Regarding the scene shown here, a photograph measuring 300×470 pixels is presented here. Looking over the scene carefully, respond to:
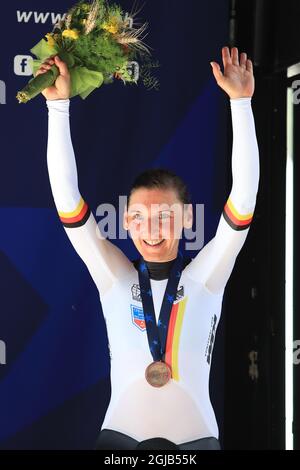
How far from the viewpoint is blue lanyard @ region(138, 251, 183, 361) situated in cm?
290

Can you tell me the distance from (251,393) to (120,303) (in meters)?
1.12

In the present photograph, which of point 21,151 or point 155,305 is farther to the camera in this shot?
point 21,151

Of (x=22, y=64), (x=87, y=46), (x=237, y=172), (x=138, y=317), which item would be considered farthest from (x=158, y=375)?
(x=22, y=64)

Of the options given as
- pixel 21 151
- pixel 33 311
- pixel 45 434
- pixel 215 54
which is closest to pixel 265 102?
pixel 215 54

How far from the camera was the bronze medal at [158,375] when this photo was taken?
2.88 meters

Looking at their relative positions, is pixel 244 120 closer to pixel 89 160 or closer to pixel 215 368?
pixel 89 160

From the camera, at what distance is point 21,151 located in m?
3.54

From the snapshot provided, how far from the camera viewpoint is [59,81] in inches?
111

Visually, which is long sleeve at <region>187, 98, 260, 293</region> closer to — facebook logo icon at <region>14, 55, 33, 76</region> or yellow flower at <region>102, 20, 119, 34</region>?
yellow flower at <region>102, 20, 119, 34</region>

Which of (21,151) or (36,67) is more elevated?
(36,67)

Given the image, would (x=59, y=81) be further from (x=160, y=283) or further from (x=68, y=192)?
(x=160, y=283)

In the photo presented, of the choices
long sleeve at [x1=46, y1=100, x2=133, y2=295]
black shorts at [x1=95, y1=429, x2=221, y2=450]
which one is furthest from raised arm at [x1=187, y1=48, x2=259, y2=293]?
black shorts at [x1=95, y1=429, x2=221, y2=450]

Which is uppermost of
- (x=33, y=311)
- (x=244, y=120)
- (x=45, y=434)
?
(x=244, y=120)

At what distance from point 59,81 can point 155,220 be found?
610 millimetres
